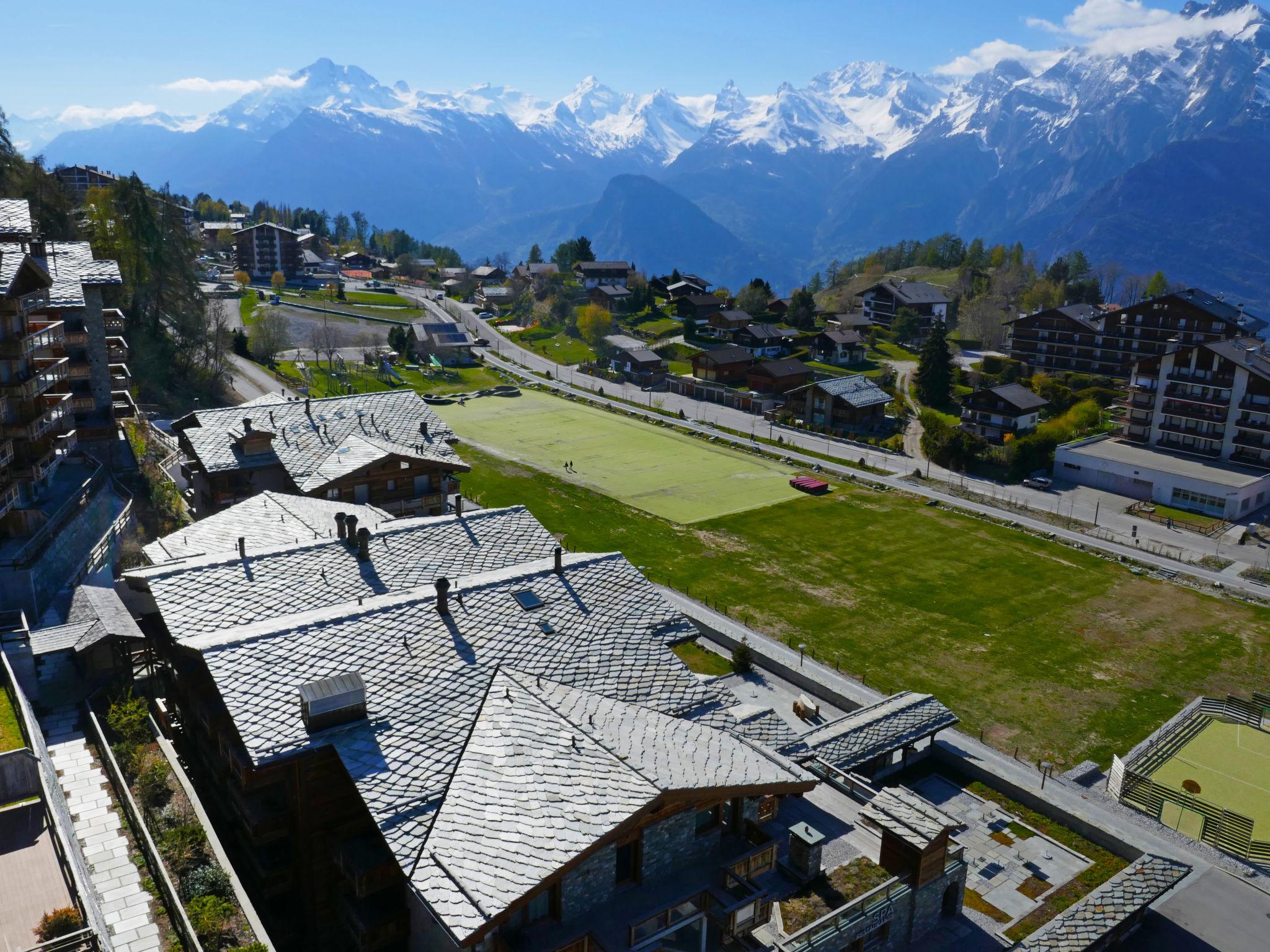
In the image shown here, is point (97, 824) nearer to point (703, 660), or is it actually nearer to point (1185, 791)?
point (703, 660)

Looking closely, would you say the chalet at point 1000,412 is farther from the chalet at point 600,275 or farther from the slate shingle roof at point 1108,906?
the chalet at point 600,275

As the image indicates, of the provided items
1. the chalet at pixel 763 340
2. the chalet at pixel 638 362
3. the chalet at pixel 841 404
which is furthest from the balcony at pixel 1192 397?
the chalet at pixel 638 362

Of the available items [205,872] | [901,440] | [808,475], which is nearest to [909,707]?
[205,872]

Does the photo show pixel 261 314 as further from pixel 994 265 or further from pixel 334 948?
pixel 994 265

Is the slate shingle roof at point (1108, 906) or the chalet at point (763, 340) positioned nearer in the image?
the slate shingle roof at point (1108, 906)

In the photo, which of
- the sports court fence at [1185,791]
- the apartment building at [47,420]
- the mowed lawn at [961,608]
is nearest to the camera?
the sports court fence at [1185,791]

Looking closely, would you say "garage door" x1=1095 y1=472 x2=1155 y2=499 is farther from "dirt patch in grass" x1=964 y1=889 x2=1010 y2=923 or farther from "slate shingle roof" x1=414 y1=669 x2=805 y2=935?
"slate shingle roof" x1=414 y1=669 x2=805 y2=935

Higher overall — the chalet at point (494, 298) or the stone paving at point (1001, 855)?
the chalet at point (494, 298)
